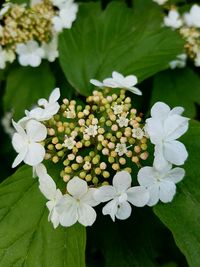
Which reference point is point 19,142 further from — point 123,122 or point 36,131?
point 123,122

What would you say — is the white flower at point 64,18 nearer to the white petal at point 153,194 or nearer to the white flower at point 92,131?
the white flower at point 92,131

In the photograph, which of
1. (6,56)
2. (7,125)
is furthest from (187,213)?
(7,125)

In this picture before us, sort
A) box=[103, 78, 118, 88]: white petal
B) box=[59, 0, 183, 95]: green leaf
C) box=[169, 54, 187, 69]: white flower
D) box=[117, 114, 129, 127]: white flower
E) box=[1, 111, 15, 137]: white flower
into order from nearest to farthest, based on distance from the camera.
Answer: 1. box=[117, 114, 129, 127]: white flower
2. box=[103, 78, 118, 88]: white petal
3. box=[59, 0, 183, 95]: green leaf
4. box=[169, 54, 187, 69]: white flower
5. box=[1, 111, 15, 137]: white flower

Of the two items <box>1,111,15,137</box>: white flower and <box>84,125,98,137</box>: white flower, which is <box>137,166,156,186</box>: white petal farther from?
<box>1,111,15,137</box>: white flower

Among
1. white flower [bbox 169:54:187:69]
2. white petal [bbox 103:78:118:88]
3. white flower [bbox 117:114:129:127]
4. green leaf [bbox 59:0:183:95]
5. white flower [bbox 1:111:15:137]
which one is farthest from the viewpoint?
white flower [bbox 1:111:15:137]

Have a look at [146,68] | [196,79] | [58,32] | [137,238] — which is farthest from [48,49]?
[137,238]

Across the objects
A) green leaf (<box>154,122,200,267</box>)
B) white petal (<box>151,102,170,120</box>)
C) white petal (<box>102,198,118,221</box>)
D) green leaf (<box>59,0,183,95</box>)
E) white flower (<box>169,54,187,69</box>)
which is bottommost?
green leaf (<box>154,122,200,267</box>)

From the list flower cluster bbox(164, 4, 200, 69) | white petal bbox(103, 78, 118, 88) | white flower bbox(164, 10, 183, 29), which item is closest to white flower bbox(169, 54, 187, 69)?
flower cluster bbox(164, 4, 200, 69)

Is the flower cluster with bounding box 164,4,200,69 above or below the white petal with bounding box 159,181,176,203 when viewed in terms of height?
above

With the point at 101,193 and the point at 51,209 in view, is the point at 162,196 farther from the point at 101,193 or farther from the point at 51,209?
the point at 51,209
